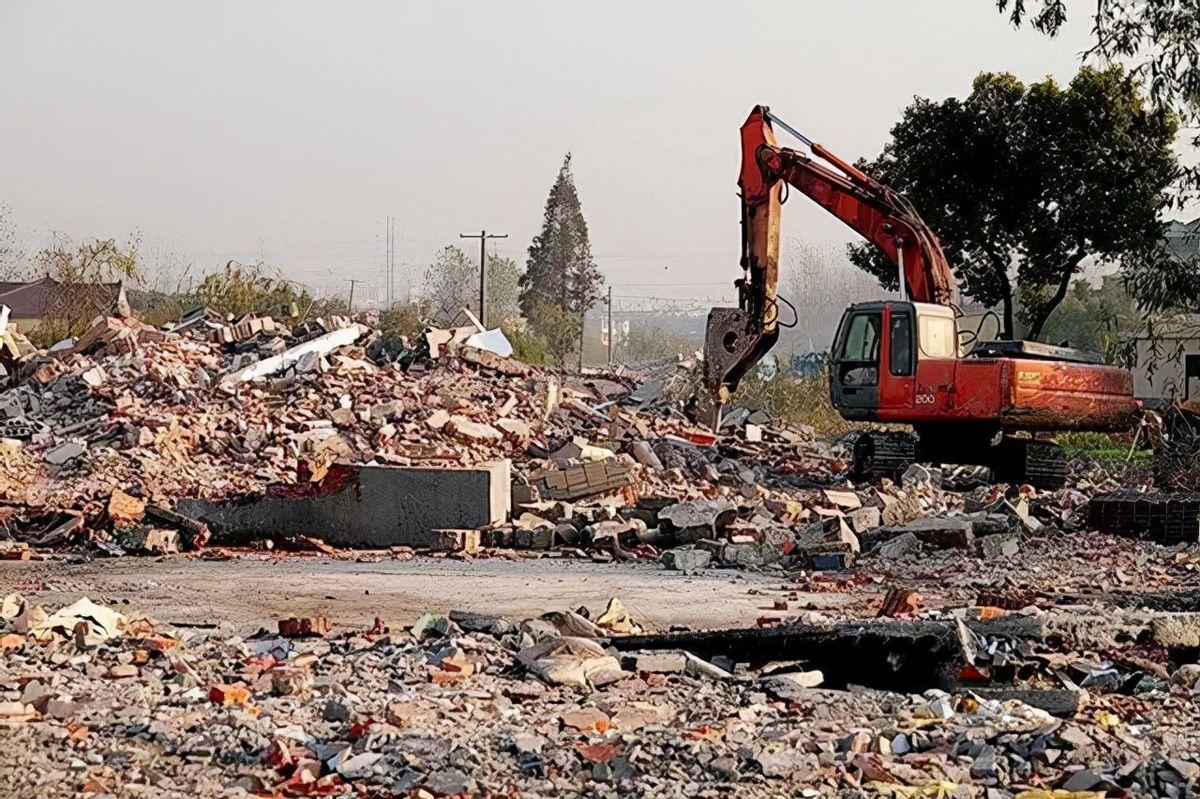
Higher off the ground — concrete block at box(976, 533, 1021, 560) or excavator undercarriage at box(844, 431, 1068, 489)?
excavator undercarriage at box(844, 431, 1068, 489)

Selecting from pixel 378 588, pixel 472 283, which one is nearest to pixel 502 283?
pixel 472 283

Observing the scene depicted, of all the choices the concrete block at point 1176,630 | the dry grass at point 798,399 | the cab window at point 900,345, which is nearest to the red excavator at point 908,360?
the cab window at point 900,345

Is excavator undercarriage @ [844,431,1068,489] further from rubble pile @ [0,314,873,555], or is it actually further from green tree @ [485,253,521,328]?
green tree @ [485,253,521,328]

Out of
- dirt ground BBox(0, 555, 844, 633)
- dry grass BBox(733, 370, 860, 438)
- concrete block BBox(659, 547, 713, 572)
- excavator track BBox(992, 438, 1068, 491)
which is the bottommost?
dirt ground BBox(0, 555, 844, 633)

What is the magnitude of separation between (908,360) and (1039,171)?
15824 millimetres

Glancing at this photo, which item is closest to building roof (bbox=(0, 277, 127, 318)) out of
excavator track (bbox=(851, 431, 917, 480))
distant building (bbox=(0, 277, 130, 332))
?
distant building (bbox=(0, 277, 130, 332))

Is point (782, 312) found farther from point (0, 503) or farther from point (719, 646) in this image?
point (719, 646)

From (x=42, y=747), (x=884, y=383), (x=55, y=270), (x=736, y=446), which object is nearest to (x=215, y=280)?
(x=55, y=270)

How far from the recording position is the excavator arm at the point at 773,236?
19.5 metres

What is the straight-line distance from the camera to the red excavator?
715 inches

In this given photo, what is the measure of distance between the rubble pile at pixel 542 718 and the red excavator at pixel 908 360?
9897mm

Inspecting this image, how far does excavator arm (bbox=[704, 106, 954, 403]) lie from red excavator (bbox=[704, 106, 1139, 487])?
0.02 metres

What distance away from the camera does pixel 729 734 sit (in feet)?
20.3

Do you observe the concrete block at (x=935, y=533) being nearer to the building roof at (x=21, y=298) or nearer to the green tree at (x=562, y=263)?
the building roof at (x=21, y=298)
